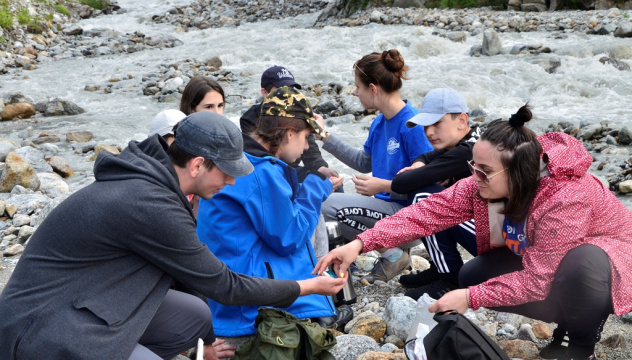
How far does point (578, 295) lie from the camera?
278 centimetres

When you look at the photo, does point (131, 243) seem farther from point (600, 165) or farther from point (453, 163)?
point (600, 165)

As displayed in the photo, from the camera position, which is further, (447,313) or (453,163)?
(453,163)

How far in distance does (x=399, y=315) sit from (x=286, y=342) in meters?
0.90

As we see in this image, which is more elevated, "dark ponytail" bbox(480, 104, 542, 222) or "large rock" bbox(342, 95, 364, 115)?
"dark ponytail" bbox(480, 104, 542, 222)

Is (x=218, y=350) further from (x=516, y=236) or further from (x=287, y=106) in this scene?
(x=516, y=236)

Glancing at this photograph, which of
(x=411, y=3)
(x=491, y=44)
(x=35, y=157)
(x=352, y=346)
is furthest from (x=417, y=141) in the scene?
(x=411, y=3)

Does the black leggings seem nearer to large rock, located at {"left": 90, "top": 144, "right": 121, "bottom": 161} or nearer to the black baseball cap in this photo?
the black baseball cap

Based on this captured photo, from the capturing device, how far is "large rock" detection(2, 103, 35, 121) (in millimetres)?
11047

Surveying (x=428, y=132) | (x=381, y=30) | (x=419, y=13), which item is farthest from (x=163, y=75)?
(x=428, y=132)

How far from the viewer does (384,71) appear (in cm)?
441

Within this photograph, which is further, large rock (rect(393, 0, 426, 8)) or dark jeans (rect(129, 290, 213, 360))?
large rock (rect(393, 0, 426, 8))

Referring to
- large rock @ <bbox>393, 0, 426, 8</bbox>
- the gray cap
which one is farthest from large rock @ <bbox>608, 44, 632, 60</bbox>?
the gray cap

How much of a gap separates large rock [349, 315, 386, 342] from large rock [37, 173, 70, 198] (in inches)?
177

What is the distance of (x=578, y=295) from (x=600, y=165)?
5.50m
